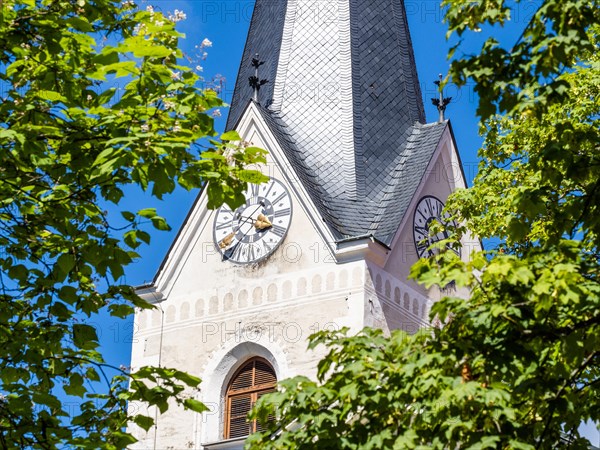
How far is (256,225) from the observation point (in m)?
24.8

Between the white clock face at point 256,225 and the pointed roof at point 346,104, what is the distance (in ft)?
1.71

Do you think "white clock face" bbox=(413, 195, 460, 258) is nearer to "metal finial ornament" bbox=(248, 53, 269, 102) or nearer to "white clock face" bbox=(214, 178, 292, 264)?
"white clock face" bbox=(214, 178, 292, 264)

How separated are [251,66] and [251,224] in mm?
4180

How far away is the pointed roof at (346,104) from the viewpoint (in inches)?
995

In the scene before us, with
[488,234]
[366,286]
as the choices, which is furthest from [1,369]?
[366,286]

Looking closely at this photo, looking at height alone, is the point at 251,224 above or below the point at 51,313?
above

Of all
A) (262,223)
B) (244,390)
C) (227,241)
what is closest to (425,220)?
(262,223)

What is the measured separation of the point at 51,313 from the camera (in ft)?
41.4

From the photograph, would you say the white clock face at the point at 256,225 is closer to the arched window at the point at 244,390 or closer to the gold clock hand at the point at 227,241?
the gold clock hand at the point at 227,241

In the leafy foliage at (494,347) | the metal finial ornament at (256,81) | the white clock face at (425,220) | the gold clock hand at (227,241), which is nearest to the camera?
the leafy foliage at (494,347)

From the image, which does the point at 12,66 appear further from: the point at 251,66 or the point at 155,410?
the point at 251,66

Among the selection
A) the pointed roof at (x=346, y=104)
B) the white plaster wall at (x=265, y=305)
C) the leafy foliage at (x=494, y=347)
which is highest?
the pointed roof at (x=346, y=104)

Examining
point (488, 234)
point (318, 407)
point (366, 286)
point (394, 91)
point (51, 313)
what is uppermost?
point (394, 91)

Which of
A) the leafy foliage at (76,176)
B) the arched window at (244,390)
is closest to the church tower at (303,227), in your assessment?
the arched window at (244,390)
